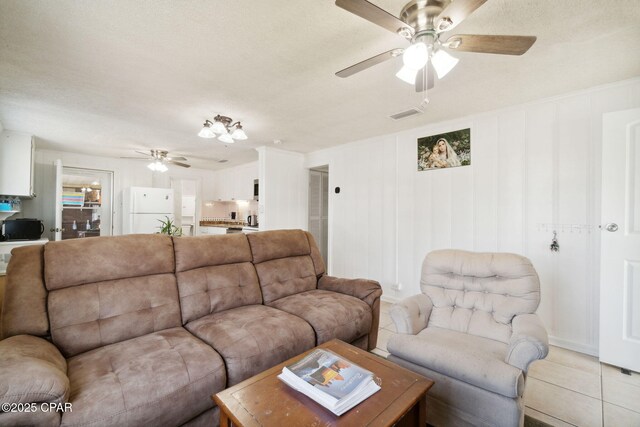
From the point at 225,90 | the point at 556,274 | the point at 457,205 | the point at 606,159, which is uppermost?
the point at 225,90

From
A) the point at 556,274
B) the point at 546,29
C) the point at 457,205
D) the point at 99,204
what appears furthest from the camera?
the point at 99,204

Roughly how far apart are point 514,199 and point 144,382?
11.3ft

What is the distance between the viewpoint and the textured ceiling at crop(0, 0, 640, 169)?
1582 millimetres

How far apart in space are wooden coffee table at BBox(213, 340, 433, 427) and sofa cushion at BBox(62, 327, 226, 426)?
0.30m

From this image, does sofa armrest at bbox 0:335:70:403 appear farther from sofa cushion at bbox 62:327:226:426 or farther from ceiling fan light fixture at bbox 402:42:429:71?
ceiling fan light fixture at bbox 402:42:429:71

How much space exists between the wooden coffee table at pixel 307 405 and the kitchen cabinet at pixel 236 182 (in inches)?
209

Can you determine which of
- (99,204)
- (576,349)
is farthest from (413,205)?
(99,204)

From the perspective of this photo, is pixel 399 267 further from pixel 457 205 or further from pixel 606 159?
pixel 606 159

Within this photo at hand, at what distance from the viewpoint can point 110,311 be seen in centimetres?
167

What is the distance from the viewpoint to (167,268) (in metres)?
1.98

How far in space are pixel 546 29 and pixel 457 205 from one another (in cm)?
194

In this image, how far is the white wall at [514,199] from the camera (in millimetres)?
2520

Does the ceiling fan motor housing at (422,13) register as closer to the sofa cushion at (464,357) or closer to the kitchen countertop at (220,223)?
the sofa cushion at (464,357)

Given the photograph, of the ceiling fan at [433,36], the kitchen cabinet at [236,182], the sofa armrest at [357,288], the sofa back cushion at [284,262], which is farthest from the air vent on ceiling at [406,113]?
the kitchen cabinet at [236,182]
